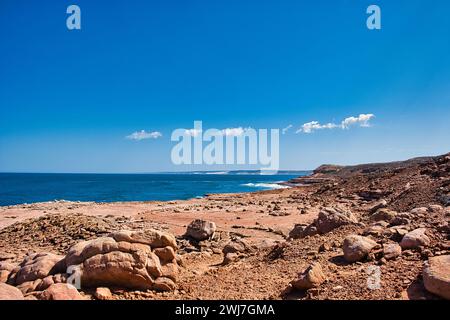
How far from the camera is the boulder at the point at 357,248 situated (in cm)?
761

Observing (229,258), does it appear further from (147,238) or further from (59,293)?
(59,293)

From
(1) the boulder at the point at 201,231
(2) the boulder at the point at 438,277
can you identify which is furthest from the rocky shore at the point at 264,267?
(1) the boulder at the point at 201,231

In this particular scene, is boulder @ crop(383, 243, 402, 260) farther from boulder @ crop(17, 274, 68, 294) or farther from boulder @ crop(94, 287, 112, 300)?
boulder @ crop(17, 274, 68, 294)

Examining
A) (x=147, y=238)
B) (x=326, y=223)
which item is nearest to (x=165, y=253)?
(x=147, y=238)

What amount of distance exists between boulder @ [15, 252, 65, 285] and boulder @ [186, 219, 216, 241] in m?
6.70

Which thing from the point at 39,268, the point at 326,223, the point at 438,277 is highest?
the point at 438,277

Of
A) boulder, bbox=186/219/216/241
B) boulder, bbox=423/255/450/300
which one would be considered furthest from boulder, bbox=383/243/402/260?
boulder, bbox=186/219/216/241

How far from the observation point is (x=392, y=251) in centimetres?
725

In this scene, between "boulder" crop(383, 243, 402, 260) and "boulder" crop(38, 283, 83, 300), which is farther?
"boulder" crop(383, 243, 402, 260)

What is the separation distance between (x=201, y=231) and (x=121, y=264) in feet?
23.3

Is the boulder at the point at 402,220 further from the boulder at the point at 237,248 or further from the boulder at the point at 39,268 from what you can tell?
the boulder at the point at 39,268

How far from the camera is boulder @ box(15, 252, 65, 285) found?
24.5 feet
